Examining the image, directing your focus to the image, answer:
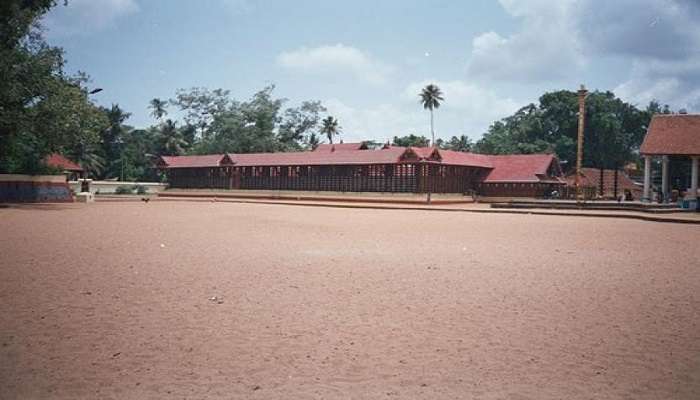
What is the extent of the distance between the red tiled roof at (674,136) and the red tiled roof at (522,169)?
26.1ft

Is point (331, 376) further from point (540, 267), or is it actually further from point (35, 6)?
point (35, 6)

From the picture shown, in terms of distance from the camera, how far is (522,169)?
125 ft

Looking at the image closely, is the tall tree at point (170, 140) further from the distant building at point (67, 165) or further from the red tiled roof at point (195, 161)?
the red tiled roof at point (195, 161)

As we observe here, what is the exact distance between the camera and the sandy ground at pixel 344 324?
3564 millimetres

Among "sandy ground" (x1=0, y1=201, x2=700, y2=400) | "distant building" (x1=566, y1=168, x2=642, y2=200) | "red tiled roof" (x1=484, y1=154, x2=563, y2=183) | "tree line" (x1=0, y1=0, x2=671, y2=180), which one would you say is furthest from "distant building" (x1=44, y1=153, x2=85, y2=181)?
"distant building" (x1=566, y1=168, x2=642, y2=200)

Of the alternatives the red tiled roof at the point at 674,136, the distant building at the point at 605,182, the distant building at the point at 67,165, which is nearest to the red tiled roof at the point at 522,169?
the distant building at the point at 605,182

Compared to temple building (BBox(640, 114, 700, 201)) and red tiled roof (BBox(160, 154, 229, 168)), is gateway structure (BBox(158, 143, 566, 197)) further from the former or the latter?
temple building (BBox(640, 114, 700, 201))

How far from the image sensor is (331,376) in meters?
3.69

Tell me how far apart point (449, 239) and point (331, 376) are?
30.9 ft

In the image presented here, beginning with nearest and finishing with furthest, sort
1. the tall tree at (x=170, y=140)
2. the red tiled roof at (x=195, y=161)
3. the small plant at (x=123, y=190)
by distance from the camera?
the red tiled roof at (x=195, y=161)
the small plant at (x=123, y=190)
the tall tree at (x=170, y=140)

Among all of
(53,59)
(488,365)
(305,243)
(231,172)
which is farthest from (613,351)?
(231,172)

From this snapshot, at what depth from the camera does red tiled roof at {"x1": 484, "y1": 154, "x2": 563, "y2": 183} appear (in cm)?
3706

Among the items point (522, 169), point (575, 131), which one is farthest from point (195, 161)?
point (575, 131)

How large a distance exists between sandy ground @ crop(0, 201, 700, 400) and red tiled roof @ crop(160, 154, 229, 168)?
35993 mm
